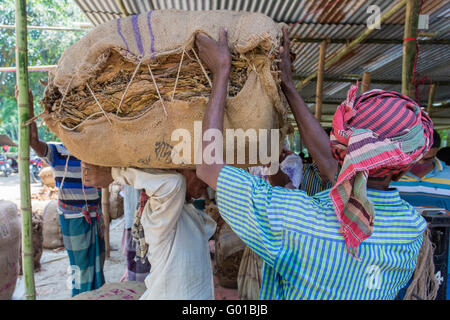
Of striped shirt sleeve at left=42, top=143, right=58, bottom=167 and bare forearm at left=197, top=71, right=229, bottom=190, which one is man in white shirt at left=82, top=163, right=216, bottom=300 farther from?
striped shirt sleeve at left=42, top=143, right=58, bottom=167

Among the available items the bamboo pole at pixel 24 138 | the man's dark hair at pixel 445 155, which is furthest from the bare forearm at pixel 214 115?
the man's dark hair at pixel 445 155

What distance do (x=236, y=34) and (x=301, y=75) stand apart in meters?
5.61

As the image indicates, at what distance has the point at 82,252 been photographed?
298cm

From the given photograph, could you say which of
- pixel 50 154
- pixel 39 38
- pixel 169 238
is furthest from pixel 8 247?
pixel 39 38

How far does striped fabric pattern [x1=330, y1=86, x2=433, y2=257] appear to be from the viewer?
35.7 inches

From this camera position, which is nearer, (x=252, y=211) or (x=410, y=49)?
(x=252, y=211)

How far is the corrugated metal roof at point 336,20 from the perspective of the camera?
11.0ft

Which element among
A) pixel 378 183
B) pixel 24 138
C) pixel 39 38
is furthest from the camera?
pixel 39 38

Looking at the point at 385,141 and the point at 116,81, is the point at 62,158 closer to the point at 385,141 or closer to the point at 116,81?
the point at 116,81

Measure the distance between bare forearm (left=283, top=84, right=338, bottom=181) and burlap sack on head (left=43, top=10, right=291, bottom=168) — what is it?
72 millimetres

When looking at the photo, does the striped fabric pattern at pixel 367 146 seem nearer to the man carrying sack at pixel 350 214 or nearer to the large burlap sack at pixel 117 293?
the man carrying sack at pixel 350 214

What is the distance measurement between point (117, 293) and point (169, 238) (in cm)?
69

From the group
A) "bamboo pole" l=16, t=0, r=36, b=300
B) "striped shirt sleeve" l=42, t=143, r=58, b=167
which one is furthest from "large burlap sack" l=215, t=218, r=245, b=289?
"bamboo pole" l=16, t=0, r=36, b=300

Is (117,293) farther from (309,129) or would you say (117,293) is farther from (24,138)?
(309,129)
